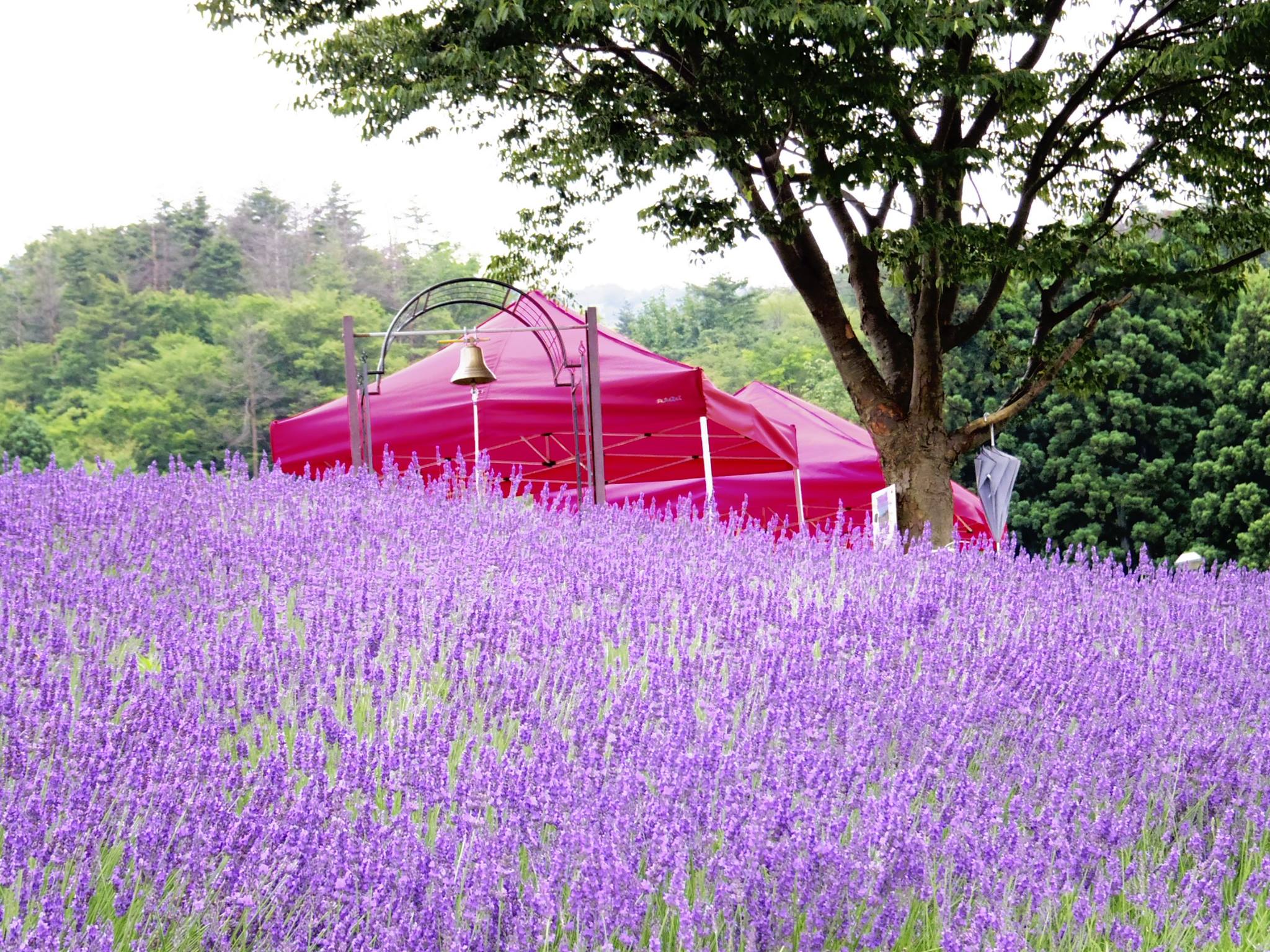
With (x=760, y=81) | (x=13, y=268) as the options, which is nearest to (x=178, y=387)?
(x=13, y=268)

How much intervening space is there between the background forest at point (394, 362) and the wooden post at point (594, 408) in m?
3.64

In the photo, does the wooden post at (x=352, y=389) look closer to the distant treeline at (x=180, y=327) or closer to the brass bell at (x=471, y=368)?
the brass bell at (x=471, y=368)

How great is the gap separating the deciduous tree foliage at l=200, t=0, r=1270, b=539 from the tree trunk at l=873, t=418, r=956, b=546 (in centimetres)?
2

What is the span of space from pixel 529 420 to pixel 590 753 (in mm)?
10576

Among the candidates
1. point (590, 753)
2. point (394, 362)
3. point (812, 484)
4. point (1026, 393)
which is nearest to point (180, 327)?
point (394, 362)

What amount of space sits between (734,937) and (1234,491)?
3016 cm

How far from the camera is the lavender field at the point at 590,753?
2.36 meters

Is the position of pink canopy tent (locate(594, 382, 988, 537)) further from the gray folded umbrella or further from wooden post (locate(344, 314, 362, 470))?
wooden post (locate(344, 314, 362, 470))

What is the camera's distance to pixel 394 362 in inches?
2201

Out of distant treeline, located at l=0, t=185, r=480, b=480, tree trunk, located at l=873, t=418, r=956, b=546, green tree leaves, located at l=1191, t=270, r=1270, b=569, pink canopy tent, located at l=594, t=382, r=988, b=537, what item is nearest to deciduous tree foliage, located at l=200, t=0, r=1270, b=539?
tree trunk, located at l=873, t=418, r=956, b=546

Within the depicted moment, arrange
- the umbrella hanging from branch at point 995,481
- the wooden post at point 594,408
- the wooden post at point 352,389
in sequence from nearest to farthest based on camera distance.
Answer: the wooden post at point 594,408 < the wooden post at point 352,389 < the umbrella hanging from branch at point 995,481

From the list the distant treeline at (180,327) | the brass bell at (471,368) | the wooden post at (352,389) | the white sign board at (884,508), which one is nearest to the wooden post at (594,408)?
the brass bell at (471,368)

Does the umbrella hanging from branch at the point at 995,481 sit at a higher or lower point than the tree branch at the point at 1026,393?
lower

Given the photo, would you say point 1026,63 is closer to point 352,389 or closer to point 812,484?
point 812,484
